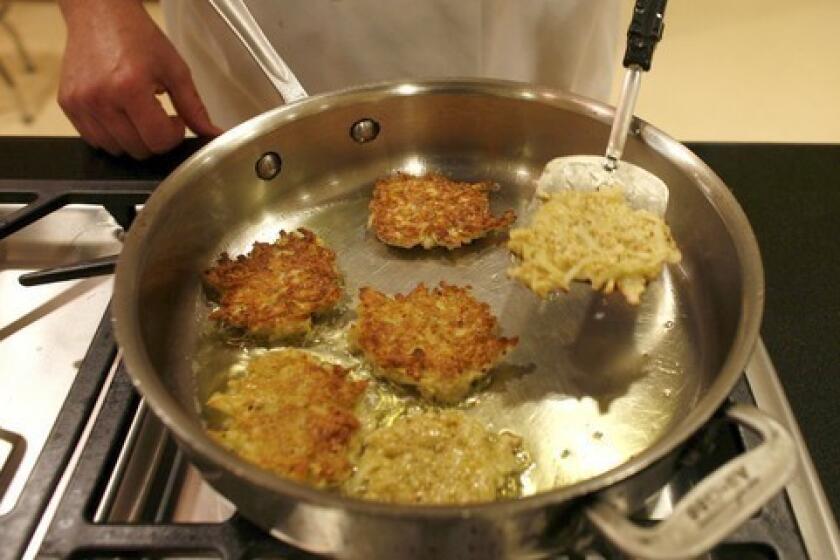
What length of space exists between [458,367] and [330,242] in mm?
393

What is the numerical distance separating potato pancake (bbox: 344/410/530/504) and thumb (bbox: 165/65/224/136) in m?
0.74

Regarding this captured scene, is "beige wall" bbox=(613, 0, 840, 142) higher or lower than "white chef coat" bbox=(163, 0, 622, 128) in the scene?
lower

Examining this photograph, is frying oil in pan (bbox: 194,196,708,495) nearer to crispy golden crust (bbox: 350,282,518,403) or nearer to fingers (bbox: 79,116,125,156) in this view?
crispy golden crust (bbox: 350,282,518,403)

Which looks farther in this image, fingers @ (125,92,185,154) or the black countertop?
fingers @ (125,92,185,154)

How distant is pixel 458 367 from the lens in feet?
3.35

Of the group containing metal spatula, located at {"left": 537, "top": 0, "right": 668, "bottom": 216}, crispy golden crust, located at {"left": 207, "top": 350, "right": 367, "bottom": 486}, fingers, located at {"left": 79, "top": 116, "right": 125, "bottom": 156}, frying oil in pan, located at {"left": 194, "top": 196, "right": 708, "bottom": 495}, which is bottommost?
frying oil in pan, located at {"left": 194, "top": 196, "right": 708, "bottom": 495}

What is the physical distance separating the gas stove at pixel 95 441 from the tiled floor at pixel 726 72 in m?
1.99

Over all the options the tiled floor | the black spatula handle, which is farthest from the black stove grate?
the tiled floor

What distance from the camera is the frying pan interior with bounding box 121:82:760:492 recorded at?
40.1 inches

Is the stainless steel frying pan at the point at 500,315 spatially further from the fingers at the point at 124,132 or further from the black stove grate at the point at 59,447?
the fingers at the point at 124,132

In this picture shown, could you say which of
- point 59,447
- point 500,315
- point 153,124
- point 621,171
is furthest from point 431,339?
point 153,124

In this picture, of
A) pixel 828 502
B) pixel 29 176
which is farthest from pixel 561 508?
pixel 29 176

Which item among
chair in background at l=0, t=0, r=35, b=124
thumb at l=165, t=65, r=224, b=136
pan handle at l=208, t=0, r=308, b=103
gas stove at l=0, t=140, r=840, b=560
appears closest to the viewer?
gas stove at l=0, t=140, r=840, b=560

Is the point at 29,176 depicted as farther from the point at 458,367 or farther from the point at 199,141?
the point at 458,367
